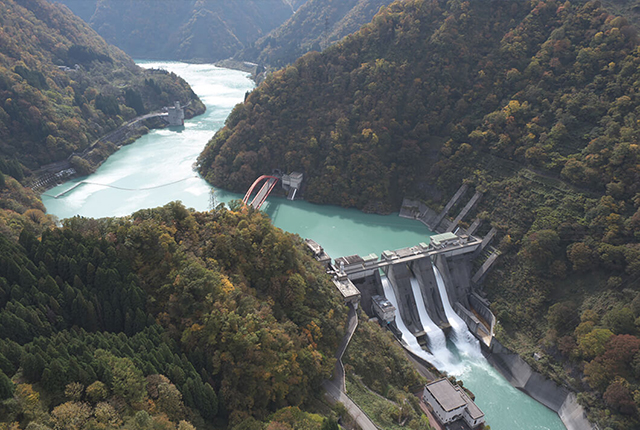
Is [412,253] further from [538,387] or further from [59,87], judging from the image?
[59,87]

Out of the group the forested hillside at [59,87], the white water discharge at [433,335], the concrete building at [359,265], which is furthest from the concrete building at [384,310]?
the forested hillside at [59,87]

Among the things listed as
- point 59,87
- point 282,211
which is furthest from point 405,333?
point 59,87

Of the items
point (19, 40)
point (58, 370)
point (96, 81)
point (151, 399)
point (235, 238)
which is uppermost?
point (19, 40)

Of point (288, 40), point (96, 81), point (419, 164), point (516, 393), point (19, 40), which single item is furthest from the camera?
point (288, 40)

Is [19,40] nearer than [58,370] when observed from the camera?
No

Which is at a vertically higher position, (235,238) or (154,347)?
(235,238)

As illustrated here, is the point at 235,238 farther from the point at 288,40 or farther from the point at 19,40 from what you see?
the point at 288,40

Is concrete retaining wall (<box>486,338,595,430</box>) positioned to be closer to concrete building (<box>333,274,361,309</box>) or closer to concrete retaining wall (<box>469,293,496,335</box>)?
concrete retaining wall (<box>469,293,496,335</box>)

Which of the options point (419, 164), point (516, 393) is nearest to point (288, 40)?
point (419, 164)
